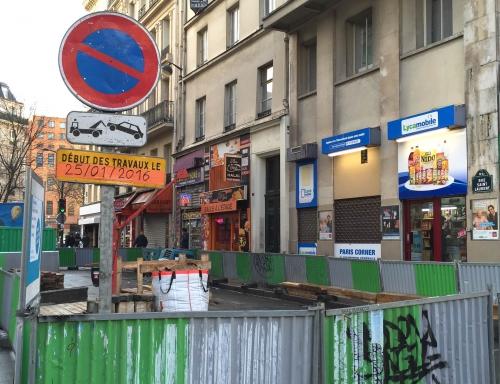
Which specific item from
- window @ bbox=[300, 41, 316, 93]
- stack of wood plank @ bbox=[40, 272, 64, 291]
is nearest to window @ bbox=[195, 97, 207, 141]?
window @ bbox=[300, 41, 316, 93]

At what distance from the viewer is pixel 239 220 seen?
923 inches

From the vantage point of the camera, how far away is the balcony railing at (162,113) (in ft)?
99.9

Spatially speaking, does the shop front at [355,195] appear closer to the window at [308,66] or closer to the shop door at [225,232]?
the window at [308,66]

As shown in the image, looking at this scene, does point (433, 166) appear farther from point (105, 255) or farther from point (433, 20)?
point (105, 255)

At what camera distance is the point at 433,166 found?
14.1m

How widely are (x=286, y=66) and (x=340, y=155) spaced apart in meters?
4.89

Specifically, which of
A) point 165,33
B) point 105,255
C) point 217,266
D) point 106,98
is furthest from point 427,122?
point 165,33

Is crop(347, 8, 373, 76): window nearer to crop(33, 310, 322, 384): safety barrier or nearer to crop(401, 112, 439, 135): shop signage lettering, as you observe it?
crop(401, 112, 439, 135): shop signage lettering

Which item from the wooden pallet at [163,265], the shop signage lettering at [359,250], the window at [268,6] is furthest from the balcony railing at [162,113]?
the wooden pallet at [163,265]

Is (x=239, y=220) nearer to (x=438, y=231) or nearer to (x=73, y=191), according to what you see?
(x=438, y=231)

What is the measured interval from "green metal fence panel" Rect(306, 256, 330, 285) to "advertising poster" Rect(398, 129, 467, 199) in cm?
284

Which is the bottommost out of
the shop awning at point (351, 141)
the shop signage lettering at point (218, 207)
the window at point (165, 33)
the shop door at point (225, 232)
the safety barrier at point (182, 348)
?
the safety barrier at point (182, 348)

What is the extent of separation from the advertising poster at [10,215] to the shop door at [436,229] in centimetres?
1587

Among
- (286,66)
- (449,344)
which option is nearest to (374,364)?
(449,344)
